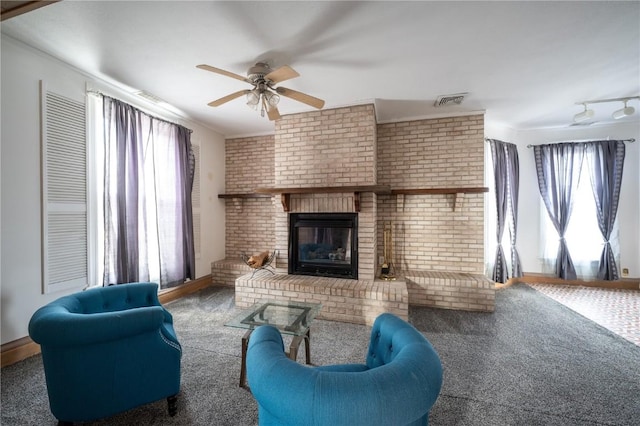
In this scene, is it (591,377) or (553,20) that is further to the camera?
(591,377)

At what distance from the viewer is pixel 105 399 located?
138cm

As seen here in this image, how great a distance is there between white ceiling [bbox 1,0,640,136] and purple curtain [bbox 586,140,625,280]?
1.49m

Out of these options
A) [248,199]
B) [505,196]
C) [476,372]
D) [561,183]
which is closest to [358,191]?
[476,372]

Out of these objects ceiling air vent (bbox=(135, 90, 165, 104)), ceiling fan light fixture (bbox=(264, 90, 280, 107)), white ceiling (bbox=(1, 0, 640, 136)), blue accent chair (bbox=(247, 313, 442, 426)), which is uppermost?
ceiling air vent (bbox=(135, 90, 165, 104))

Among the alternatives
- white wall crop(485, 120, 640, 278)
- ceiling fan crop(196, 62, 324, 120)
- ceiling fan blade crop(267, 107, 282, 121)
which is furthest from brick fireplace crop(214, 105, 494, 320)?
white wall crop(485, 120, 640, 278)

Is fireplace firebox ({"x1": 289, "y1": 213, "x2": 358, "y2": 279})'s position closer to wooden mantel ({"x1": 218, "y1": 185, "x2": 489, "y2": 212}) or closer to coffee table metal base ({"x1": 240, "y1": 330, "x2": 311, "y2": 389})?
wooden mantel ({"x1": 218, "y1": 185, "x2": 489, "y2": 212})

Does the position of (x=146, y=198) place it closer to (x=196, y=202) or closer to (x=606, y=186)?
(x=196, y=202)

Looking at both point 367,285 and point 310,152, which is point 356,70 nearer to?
point 310,152

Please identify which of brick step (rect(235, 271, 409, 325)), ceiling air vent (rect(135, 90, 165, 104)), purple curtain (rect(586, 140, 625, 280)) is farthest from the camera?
purple curtain (rect(586, 140, 625, 280))

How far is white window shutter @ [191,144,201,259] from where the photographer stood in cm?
404

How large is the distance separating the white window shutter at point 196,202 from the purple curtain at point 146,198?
9.5 inches

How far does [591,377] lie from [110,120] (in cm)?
516

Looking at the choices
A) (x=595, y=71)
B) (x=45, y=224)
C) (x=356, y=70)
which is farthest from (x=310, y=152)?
(x=595, y=71)

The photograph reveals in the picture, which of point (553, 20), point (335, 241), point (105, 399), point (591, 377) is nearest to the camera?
point (105, 399)
